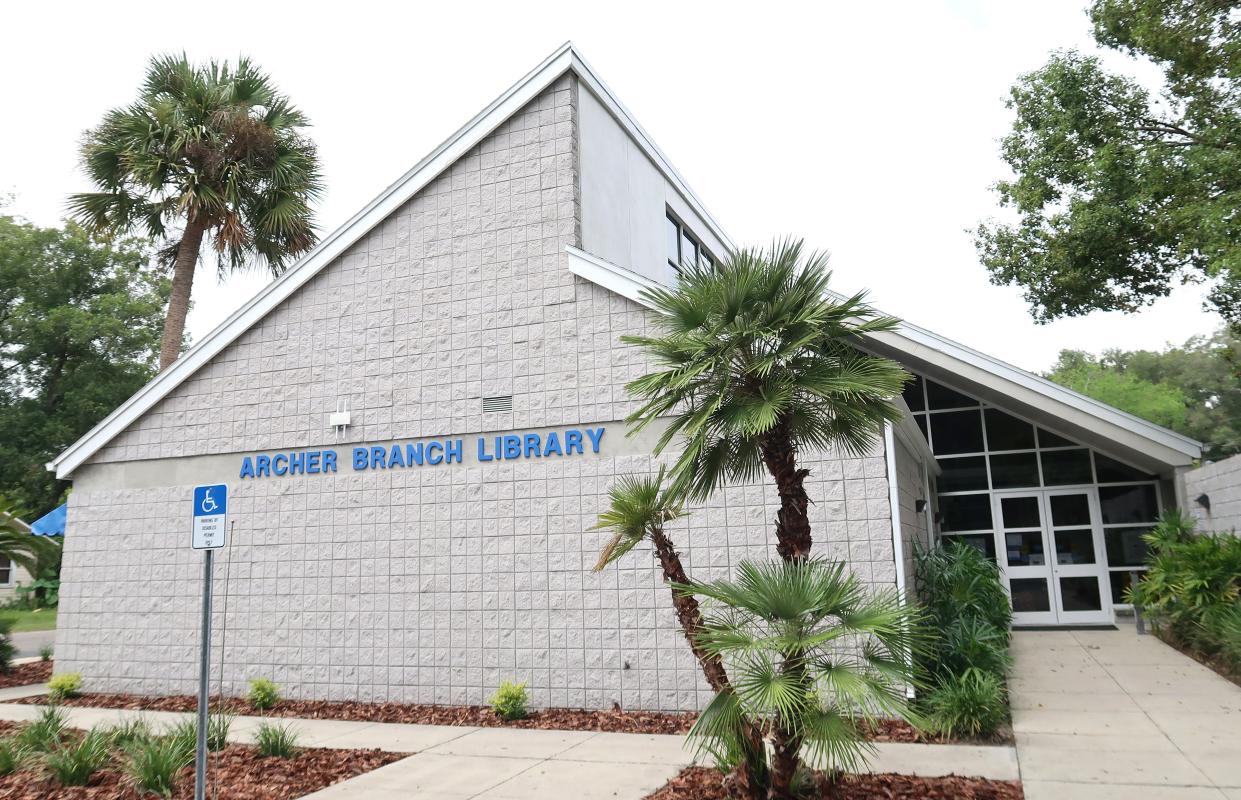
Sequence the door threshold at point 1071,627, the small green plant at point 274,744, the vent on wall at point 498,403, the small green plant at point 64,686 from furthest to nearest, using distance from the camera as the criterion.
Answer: the door threshold at point 1071,627 < the small green plant at point 64,686 < the vent on wall at point 498,403 < the small green plant at point 274,744

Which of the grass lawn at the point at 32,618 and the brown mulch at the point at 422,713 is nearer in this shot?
the brown mulch at the point at 422,713

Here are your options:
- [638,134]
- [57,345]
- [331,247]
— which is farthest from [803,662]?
[57,345]

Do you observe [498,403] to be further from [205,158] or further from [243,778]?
[205,158]

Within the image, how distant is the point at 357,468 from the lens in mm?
12023

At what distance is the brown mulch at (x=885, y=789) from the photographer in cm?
631

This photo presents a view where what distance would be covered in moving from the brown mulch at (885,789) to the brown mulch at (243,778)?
10.6 ft

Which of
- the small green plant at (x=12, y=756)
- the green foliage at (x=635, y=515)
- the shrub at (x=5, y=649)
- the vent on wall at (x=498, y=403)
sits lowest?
the small green plant at (x=12, y=756)

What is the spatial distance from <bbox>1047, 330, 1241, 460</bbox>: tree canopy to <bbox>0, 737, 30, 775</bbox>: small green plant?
2225 inches

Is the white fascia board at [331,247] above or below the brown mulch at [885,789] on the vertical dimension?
above

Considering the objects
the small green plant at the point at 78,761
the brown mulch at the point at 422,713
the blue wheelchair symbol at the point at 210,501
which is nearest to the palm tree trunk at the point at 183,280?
the brown mulch at the point at 422,713

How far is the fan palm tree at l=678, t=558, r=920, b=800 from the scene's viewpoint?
546cm

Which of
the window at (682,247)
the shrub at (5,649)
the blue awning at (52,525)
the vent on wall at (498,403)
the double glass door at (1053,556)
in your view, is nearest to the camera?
the vent on wall at (498,403)

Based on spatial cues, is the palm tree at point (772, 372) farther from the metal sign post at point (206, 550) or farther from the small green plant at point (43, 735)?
the small green plant at point (43, 735)

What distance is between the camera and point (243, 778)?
7.76 meters
